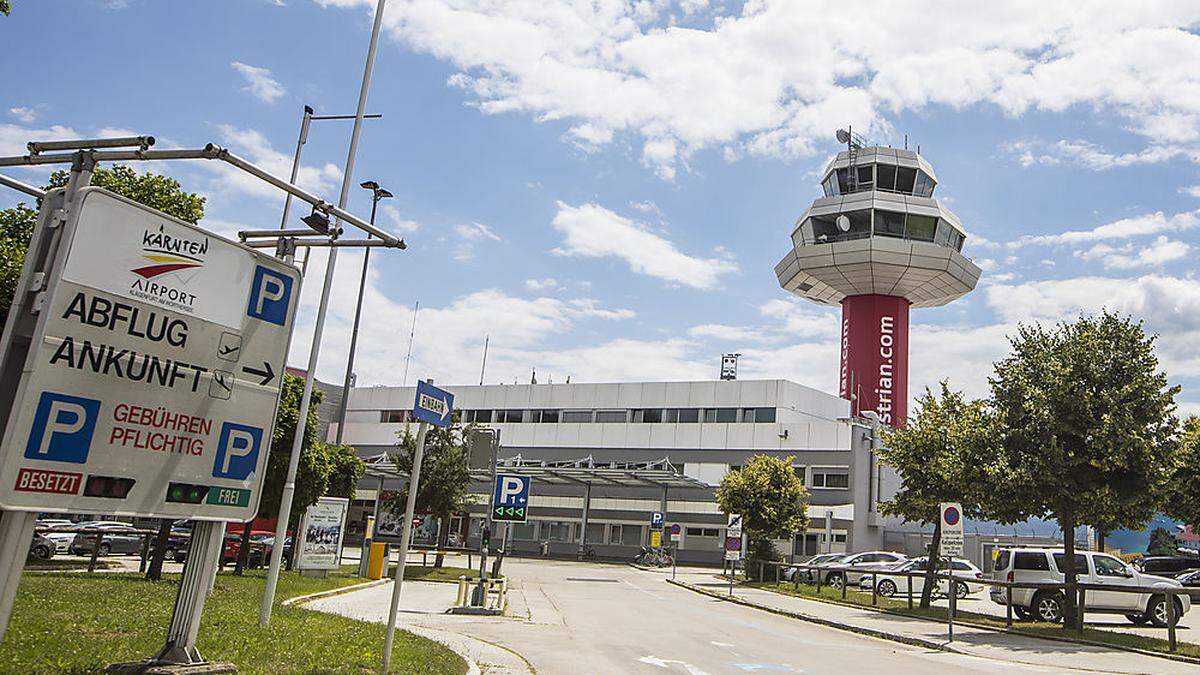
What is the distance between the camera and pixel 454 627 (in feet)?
55.9

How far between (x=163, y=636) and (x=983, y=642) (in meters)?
15.7

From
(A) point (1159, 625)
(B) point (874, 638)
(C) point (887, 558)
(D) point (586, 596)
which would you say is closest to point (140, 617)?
(B) point (874, 638)

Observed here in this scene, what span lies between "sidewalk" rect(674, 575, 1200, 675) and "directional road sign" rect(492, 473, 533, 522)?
26.6ft

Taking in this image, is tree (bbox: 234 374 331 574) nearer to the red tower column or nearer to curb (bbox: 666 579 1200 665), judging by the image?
curb (bbox: 666 579 1200 665)

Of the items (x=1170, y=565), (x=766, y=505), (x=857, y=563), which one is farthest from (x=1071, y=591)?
(x=1170, y=565)

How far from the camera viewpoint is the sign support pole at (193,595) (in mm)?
7711

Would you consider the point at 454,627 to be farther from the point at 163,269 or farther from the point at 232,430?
the point at 163,269

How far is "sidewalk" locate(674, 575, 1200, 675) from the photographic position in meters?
15.5

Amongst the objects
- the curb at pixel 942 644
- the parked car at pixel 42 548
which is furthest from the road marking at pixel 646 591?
the parked car at pixel 42 548

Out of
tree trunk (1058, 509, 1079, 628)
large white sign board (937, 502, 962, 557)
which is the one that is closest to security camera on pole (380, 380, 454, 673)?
large white sign board (937, 502, 962, 557)

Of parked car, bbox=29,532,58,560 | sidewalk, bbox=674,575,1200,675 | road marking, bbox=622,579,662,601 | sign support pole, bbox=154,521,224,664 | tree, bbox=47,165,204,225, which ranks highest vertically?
tree, bbox=47,165,204,225

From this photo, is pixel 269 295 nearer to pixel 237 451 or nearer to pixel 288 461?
pixel 237 451

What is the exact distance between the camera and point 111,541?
33.5 meters

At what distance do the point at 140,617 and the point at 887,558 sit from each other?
32576 mm
